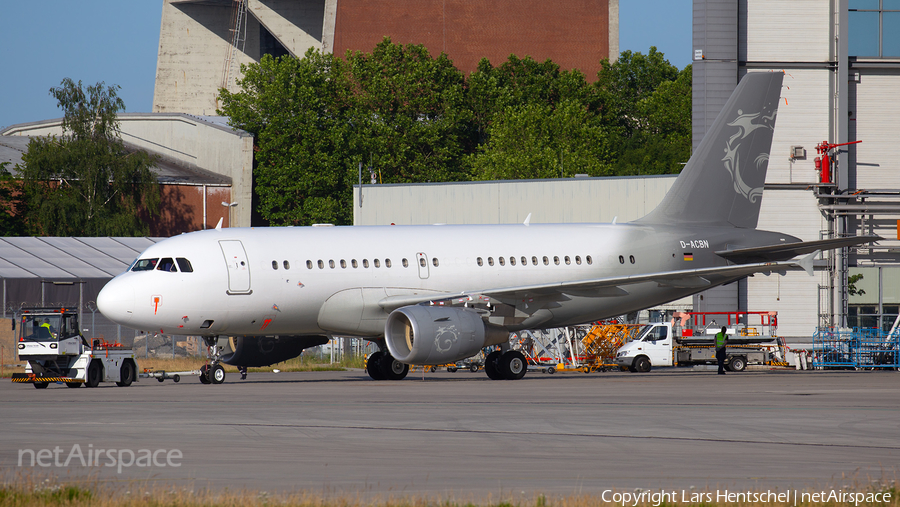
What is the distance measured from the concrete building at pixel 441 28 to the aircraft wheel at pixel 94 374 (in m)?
64.0

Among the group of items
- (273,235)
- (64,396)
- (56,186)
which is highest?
(56,186)

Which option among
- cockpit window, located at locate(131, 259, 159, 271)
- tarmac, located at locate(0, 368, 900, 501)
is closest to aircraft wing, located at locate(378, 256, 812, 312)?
tarmac, located at locate(0, 368, 900, 501)

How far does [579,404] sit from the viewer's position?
61.4 feet

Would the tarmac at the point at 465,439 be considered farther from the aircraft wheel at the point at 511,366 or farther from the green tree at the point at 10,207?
the green tree at the point at 10,207

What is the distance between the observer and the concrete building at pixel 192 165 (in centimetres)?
7312

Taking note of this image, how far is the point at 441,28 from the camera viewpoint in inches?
3460

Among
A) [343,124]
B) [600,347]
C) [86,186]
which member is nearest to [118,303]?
[600,347]

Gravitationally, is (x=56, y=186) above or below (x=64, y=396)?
above

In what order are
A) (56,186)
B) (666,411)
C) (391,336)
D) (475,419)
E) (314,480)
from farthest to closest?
(56,186), (391,336), (666,411), (475,419), (314,480)

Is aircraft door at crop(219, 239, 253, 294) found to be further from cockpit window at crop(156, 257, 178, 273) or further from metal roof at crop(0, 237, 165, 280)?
metal roof at crop(0, 237, 165, 280)

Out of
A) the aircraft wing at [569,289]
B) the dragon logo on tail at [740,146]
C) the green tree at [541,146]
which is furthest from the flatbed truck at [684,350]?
the green tree at [541,146]

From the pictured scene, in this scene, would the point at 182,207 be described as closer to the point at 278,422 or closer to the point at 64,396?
the point at 64,396

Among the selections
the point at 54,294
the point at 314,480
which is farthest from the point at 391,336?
the point at 54,294

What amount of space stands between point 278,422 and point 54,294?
33.7 meters
